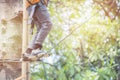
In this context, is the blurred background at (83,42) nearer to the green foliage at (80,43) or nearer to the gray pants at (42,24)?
the green foliage at (80,43)

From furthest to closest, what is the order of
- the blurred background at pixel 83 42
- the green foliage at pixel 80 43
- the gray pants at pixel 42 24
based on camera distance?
the green foliage at pixel 80 43
the blurred background at pixel 83 42
the gray pants at pixel 42 24

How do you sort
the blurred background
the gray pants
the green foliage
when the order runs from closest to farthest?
1. the gray pants
2. the blurred background
3. the green foliage

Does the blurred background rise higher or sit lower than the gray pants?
lower

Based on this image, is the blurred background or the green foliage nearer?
the blurred background

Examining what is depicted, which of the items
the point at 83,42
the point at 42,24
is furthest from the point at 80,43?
the point at 42,24

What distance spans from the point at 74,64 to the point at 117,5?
1.34 m

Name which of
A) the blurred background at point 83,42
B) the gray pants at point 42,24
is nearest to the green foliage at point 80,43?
the blurred background at point 83,42

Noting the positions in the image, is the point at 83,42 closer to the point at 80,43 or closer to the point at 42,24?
the point at 80,43

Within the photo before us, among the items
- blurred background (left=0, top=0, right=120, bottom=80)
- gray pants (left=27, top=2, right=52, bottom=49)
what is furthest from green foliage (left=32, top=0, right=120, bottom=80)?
gray pants (left=27, top=2, right=52, bottom=49)

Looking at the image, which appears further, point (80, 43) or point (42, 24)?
point (80, 43)

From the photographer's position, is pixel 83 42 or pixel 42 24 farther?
pixel 83 42

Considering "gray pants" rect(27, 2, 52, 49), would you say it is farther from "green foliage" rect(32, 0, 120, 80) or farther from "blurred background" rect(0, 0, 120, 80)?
"green foliage" rect(32, 0, 120, 80)

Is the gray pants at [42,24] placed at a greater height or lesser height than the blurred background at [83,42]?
greater

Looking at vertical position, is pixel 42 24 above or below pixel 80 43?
above
